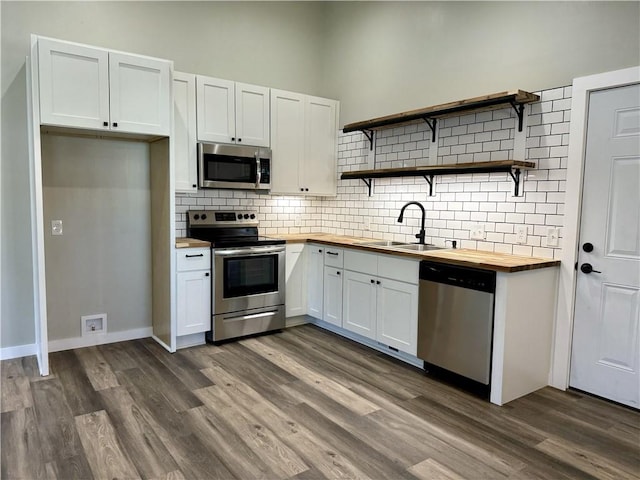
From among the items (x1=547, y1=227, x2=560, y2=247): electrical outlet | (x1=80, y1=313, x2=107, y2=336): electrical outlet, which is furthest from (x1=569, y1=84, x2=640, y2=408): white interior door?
(x1=80, y1=313, x2=107, y2=336): electrical outlet

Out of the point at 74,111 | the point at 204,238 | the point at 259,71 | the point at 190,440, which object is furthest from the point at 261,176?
the point at 190,440

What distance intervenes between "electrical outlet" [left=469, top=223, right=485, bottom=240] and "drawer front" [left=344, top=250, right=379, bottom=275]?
801 mm

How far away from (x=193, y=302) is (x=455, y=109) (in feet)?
8.82

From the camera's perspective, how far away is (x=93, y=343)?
3.96m

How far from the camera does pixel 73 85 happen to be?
323cm

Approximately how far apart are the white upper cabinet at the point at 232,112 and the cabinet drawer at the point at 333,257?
126 centimetres

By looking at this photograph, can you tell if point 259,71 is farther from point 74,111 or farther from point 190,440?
point 190,440

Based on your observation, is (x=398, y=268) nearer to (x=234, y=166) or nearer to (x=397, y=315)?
(x=397, y=315)

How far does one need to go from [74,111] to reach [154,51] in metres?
1.20

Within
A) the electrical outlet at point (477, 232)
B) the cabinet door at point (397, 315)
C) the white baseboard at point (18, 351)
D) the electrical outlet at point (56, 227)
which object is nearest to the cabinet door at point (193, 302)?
the electrical outlet at point (56, 227)

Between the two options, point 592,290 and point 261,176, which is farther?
point 261,176

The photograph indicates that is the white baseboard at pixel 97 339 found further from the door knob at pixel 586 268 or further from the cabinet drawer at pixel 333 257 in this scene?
the door knob at pixel 586 268

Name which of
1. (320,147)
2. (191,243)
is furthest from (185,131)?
(320,147)

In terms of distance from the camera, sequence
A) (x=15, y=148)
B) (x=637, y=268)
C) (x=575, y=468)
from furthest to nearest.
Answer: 1. (x=15, y=148)
2. (x=637, y=268)
3. (x=575, y=468)
